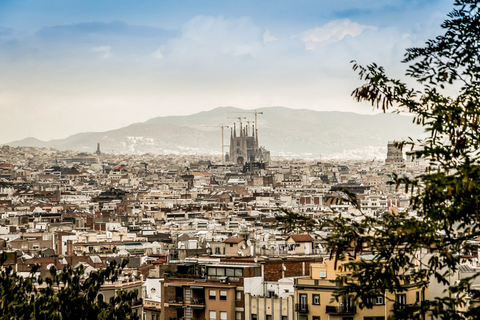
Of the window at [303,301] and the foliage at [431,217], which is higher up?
the foliage at [431,217]

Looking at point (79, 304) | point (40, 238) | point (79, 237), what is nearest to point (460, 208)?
point (79, 304)

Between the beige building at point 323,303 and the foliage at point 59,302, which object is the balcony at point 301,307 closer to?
the beige building at point 323,303

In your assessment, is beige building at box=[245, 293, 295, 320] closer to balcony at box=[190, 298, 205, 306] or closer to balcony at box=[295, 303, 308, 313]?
balcony at box=[295, 303, 308, 313]

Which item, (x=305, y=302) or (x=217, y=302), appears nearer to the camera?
(x=305, y=302)

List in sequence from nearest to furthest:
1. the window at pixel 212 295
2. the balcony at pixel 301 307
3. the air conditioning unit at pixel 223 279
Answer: the balcony at pixel 301 307
the window at pixel 212 295
the air conditioning unit at pixel 223 279

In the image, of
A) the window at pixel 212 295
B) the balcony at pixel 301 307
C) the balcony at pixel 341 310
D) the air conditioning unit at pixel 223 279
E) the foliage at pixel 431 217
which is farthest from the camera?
the air conditioning unit at pixel 223 279

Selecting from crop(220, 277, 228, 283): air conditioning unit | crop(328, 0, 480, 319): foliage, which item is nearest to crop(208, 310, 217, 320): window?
crop(220, 277, 228, 283): air conditioning unit

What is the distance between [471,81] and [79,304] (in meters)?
5.49

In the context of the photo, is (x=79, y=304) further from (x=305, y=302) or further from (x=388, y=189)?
(x=388, y=189)

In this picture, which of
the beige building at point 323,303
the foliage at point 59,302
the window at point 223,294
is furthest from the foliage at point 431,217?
the window at point 223,294

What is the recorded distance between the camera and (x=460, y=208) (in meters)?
7.59

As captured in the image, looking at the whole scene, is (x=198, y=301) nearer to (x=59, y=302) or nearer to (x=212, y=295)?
(x=212, y=295)

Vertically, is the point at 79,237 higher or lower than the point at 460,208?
lower

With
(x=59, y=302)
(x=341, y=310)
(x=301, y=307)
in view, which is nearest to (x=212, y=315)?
(x=301, y=307)
